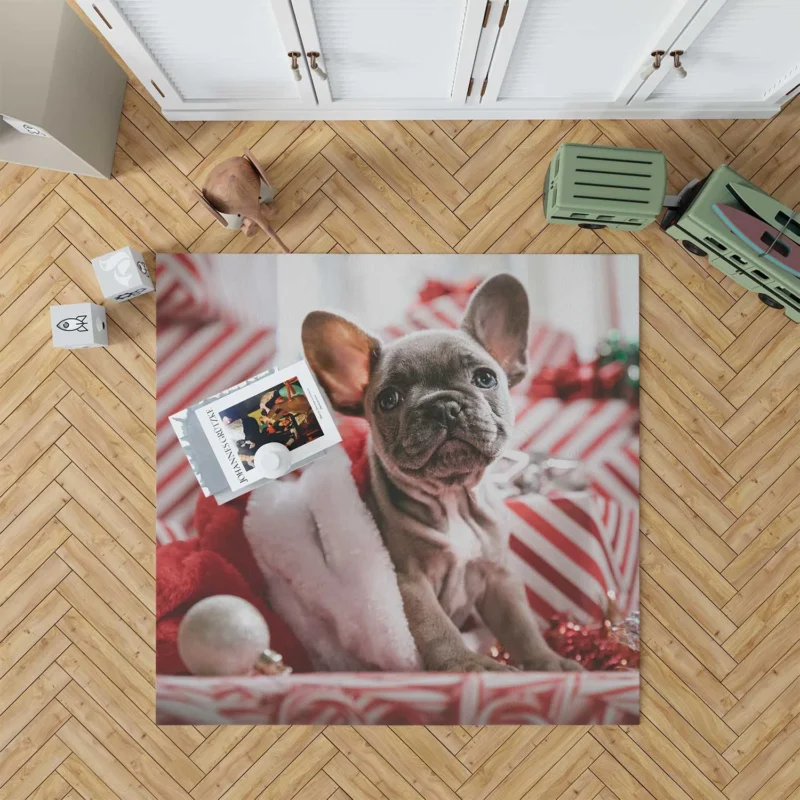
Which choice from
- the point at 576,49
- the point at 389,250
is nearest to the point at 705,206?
the point at 576,49

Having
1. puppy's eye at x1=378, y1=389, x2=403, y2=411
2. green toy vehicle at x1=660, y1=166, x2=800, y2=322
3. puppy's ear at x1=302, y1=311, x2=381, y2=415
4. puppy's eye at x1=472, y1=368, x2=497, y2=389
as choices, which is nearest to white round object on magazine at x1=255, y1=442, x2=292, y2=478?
puppy's ear at x1=302, y1=311, x2=381, y2=415

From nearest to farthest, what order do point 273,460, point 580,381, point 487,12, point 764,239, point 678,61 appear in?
point 487,12 < point 678,61 < point 764,239 < point 273,460 < point 580,381

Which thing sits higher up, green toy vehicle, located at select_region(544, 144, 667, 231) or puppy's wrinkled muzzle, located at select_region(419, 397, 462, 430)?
green toy vehicle, located at select_region(544, 144, 667, 231)

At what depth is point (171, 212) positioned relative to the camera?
6.75 ft

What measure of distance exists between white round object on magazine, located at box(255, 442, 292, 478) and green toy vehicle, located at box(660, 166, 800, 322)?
4.72 ft

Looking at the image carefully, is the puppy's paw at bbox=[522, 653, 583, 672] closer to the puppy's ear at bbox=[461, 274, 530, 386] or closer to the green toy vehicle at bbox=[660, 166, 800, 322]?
the puppy's ear at bbox=[461, 274, 530, 386]

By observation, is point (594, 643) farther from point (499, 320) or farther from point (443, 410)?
point (499, 320)

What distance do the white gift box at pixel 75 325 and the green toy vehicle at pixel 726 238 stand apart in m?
1.89

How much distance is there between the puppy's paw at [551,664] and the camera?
197cm

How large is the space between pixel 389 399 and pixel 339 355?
223 millimetres

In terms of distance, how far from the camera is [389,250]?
204cm

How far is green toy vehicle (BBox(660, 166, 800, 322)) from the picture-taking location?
1794mm

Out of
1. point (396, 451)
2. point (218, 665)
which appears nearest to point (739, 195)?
point (396, 451)

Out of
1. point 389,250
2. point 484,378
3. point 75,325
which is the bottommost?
point 484,378
